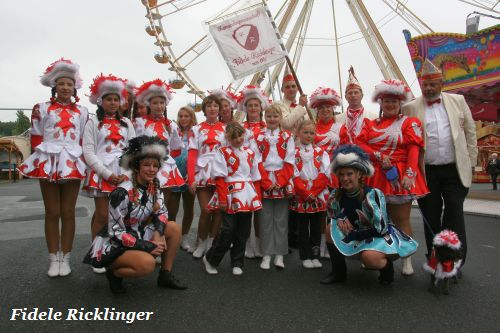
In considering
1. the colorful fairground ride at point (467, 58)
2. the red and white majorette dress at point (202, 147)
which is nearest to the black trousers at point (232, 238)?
the red and white majorette dress at point (202, 147)

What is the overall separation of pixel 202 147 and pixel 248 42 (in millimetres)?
1549

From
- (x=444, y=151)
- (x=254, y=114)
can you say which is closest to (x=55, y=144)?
(x=254, y=114)

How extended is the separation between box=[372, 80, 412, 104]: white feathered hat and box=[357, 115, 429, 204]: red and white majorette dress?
0.18 meters

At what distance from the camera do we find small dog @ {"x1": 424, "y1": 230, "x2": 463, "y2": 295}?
2.63 metres

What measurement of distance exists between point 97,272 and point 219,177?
126 centimetres

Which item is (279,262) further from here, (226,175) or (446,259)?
(446,259)

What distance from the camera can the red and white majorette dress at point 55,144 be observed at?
293cm

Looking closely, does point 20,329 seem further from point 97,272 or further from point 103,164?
point 103,164

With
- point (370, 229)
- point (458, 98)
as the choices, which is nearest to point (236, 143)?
point (370, 229)

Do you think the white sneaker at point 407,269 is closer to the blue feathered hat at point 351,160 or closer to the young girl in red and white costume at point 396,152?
the young girl in red and white costume at point 396,152

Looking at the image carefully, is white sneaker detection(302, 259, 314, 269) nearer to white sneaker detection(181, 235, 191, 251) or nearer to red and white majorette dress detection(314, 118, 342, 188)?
red and white majorette dress detection(314, 118, 342, 188)

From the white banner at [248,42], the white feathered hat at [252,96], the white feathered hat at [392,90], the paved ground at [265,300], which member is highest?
the white banner at [248,42]

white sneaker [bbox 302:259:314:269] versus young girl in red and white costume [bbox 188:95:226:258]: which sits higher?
young girl in red and white costume [bbox 188:95:226:258]

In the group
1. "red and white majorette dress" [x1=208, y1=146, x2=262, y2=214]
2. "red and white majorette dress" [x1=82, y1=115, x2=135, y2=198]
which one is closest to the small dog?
"red and white majorette dress" [x1=208, y1=146, x2=262, y2=214]
